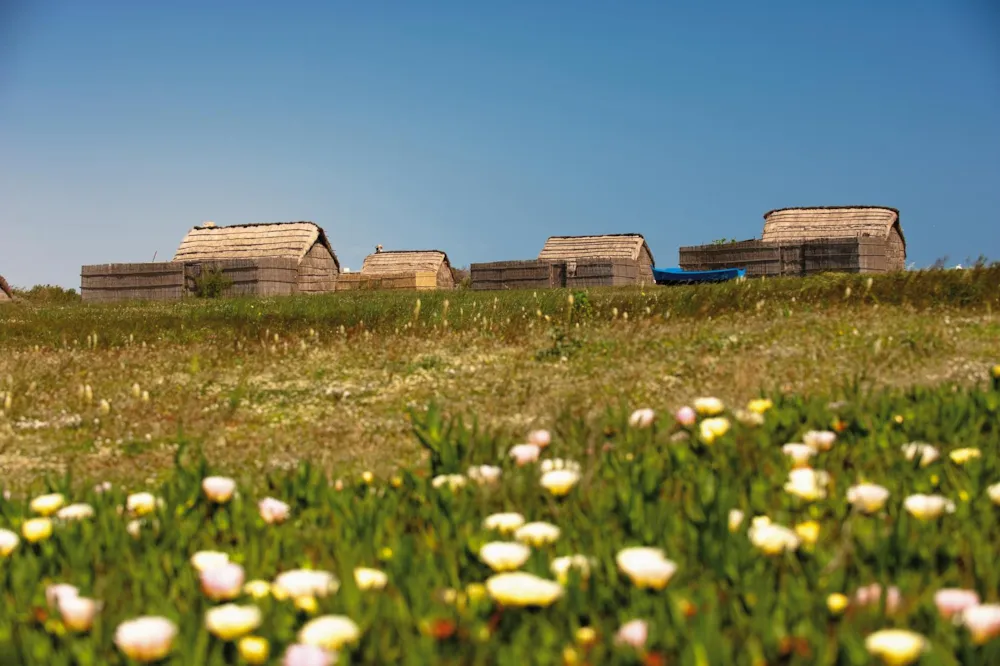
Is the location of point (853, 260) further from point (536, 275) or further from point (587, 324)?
point (587, 324)

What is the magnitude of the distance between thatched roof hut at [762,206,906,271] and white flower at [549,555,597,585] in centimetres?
4900

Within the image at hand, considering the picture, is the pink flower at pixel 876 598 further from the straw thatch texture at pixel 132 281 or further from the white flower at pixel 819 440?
the straw thatch texture at pixel 132 281

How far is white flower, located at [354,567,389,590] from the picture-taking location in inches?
105

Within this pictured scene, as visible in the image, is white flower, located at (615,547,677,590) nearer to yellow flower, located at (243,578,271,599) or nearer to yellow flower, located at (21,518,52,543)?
yellow flower, located at (243,578,271,599)

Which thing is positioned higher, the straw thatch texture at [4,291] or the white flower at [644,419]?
the straw thatch texture at [4,291]

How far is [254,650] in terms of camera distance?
2.21 m

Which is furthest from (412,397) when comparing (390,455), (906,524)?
(906,524)

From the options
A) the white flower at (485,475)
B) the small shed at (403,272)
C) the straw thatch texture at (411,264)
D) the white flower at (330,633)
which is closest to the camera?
the white flower at (330,633)

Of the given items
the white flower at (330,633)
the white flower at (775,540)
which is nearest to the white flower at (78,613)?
the white flower at (330,633)

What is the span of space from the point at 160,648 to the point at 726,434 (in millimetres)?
2788

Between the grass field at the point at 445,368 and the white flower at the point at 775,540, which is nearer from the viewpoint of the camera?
the white flower at the point at 775,540

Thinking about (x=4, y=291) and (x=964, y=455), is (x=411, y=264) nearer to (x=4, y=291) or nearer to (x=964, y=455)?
(x=4, y=291)

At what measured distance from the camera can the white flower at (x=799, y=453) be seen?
3.84 meters

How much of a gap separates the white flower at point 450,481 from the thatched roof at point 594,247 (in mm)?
51078
